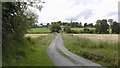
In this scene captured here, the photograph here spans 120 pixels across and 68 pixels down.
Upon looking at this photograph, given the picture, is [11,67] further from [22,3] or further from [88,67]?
[22,3]

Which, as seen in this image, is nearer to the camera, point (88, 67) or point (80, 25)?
point (88, 67)

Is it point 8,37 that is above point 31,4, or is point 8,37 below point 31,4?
below

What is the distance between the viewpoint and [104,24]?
10594 cm

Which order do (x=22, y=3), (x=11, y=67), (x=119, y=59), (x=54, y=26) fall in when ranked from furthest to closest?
(x=54, y=26)
(x=22, y=3)
(x=119, y=59)
(x=11, y=67)

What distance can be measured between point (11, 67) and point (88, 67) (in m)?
5.58

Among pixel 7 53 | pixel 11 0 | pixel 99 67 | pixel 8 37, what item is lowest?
pixel 99 67

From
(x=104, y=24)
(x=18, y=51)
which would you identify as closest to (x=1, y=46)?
(x=18, y=51)

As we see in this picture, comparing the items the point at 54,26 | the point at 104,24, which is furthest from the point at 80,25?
the point at 104,24

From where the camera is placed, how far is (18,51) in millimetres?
18031

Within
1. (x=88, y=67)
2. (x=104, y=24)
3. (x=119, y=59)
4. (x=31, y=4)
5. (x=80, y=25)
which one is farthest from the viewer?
(x=80, y=25)

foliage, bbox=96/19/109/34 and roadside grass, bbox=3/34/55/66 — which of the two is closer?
roadside grass, bbox=3/34/55/66

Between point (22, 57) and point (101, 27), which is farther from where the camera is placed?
point (101, 27)

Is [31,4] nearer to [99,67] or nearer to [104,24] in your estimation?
[99,67]

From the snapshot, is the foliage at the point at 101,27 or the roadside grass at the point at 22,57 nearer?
the roadside grass at the point at 22,57
